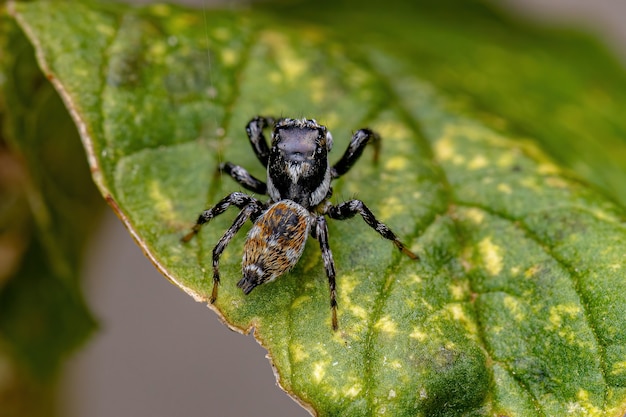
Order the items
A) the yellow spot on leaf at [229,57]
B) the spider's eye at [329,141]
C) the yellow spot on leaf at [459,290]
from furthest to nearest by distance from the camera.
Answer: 1. the yellow spot on leaf at [229,57]
2. the spider's eye at [329,141]
3. the yellow spot on leaf at [459,290]

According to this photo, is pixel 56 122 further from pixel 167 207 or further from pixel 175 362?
pixel 175 362

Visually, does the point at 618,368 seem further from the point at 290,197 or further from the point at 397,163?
the point at 290,197

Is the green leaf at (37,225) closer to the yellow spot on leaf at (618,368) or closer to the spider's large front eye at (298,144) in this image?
the spider's large front eye at (298,144)

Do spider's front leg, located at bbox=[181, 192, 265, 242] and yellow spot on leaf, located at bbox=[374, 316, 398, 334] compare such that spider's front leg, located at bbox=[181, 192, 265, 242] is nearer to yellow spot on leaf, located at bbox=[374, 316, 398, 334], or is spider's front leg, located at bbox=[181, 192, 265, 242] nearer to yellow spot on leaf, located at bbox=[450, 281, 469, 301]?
yellow spot on leaf, located at bbox=[374, 316, 398, 334]

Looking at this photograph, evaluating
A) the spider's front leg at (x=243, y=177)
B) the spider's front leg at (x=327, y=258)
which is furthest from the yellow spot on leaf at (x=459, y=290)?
the spider's front leg at (x=243, y=177)

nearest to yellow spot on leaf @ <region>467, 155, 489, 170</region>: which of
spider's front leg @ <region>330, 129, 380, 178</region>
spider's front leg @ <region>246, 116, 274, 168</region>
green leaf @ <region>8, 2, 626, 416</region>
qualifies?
green leaf @ <region>8, 2, 626, 416</region>
